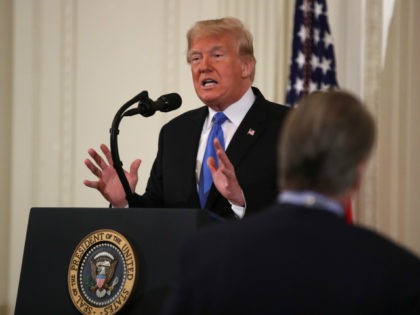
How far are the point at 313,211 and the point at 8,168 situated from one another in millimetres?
4904

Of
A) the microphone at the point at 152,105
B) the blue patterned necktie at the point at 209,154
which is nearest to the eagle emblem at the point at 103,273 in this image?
the microphone at the point at 152,105

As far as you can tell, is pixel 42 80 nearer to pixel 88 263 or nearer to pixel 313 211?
pixel 88 263

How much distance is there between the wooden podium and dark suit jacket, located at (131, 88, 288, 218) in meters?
0.46

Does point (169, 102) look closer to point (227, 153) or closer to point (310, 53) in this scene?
point (227, 153)

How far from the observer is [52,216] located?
256 centimetres

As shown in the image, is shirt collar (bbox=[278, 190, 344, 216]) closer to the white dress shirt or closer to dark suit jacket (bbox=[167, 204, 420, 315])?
dark suit jacket (bbox=[167, 204, 420, 315])

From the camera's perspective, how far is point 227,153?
3.23 m

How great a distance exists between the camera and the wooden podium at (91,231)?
7.40 feet

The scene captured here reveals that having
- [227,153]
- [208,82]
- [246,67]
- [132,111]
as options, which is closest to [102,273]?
[132,111]

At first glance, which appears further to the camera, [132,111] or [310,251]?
[132,111]

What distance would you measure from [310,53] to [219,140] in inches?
74.4

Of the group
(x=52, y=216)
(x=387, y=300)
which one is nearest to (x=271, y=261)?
(x=387, y=300)

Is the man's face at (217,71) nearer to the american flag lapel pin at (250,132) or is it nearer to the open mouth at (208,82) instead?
the open mouth at (208,82)

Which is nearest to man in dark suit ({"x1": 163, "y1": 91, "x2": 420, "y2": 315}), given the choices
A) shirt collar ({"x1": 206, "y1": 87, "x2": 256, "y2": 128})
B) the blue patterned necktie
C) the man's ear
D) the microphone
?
the microphone
